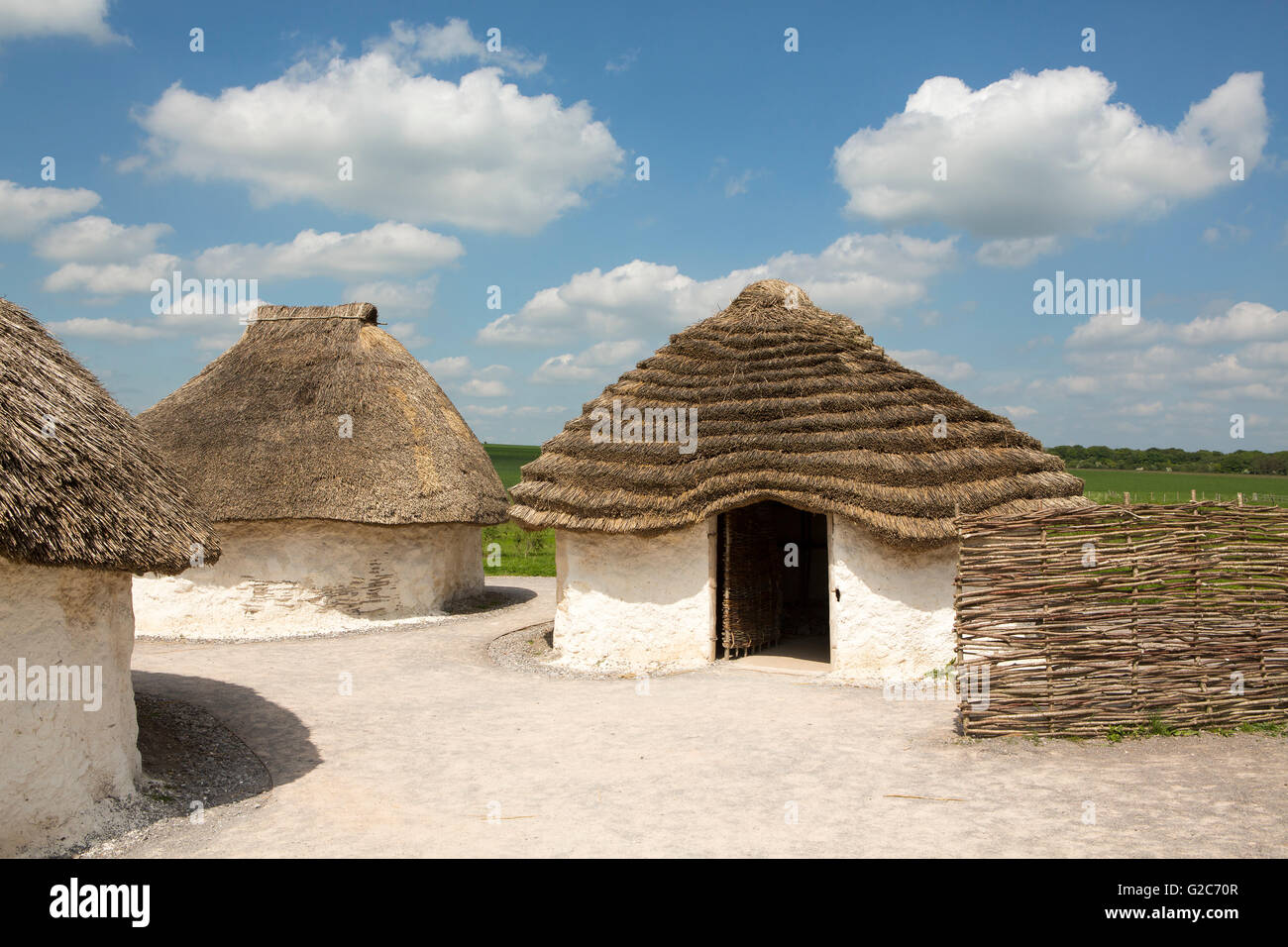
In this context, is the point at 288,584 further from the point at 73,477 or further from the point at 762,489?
the point at 73,477

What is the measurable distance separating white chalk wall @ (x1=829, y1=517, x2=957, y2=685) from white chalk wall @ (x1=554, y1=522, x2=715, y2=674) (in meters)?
2.11

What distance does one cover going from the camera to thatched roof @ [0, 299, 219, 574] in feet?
21.3

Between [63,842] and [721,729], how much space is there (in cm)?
610

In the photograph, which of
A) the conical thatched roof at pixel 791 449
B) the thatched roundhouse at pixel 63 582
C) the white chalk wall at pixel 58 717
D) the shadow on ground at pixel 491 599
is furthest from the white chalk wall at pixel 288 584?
the white chalk wall at pixel 58 717

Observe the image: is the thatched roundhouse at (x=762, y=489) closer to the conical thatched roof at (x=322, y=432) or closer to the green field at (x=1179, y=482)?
the conical thatched roof at (x=322, y=432)

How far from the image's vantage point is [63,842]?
6.62m

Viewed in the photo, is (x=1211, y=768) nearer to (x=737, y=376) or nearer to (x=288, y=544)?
(x=737, y=376)

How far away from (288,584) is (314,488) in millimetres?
1962

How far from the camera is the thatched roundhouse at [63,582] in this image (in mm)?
6445

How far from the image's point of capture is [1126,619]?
8664 millimetres

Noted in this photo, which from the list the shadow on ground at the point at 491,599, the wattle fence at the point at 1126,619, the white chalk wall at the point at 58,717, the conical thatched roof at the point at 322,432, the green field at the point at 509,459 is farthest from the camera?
the green field at the point at 509,459

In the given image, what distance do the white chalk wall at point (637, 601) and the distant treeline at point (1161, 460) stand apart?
62054 mm

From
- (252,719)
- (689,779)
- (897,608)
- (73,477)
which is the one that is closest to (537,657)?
(252,719)
